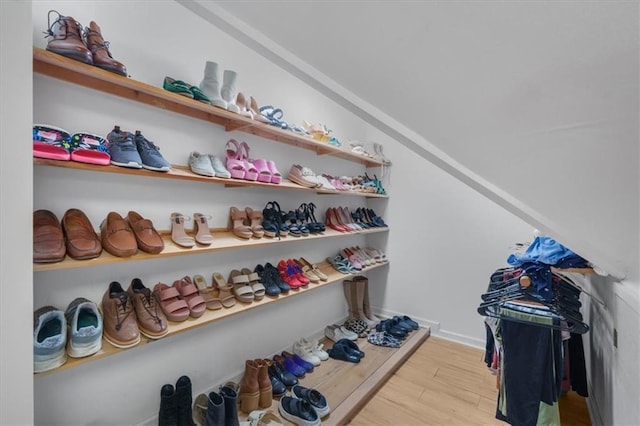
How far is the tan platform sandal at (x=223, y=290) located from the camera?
65.6 inches

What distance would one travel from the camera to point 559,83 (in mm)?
456

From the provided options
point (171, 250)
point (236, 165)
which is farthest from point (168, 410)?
point (236, 165)

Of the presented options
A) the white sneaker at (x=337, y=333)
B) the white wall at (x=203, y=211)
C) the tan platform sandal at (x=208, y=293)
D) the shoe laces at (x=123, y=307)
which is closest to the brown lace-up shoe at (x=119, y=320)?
the shoe laces at (x=123, y=307)

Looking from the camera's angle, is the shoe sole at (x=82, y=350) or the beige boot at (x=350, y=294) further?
the beige boot at (x=350, y=294)

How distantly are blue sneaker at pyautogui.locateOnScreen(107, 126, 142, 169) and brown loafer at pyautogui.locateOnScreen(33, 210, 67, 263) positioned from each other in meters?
0.33

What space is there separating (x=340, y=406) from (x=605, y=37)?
79.5 inches

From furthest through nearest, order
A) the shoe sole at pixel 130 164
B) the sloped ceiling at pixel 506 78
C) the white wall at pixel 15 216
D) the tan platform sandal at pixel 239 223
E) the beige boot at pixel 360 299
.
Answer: the beige boot at pixel 360 299 < the tan platform sandal at pixel 239 223 < the shoe sole at pixel 130 164 < the white wall at pixel 15 216 < the sloped ceiling at pixel 506 78

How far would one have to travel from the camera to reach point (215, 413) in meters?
1.46

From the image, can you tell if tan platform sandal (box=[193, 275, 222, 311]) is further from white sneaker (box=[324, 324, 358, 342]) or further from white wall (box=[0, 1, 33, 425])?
white sneaker (box=[324, 324, 358, 342])

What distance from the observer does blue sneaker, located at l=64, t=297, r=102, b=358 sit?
1075 mm

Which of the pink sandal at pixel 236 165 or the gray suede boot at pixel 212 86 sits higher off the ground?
the gray suede boot at pixel 212 86

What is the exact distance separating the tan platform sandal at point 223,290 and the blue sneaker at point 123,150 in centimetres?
82

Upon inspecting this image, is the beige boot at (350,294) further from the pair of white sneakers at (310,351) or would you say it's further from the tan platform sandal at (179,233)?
the tan platform sandal at (179,233)

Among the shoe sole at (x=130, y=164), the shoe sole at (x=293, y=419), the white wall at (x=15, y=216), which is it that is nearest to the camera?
the white wall at (x=15, y=216)
